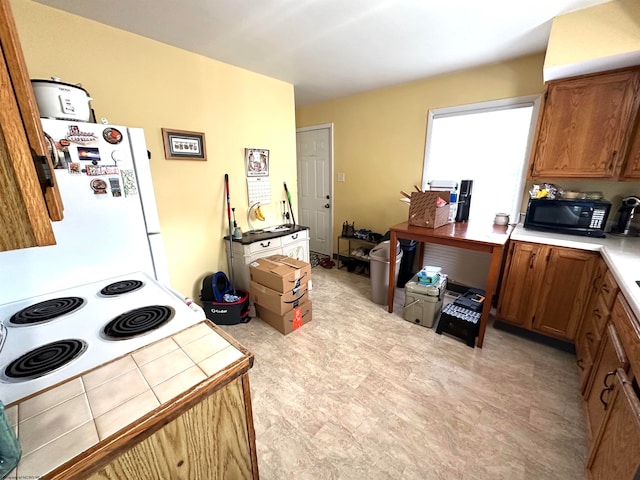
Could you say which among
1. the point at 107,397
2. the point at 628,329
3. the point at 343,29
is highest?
the point at 343,29

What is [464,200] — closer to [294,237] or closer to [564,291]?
[564,291]

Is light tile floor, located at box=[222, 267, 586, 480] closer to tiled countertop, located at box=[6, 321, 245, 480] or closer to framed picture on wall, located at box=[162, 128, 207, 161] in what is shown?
tiled countertop, located at box=[6, 321, 245, 480]

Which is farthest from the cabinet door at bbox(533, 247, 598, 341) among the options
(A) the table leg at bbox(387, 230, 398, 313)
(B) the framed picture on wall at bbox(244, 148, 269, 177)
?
(B) the framed picture on wall at bbox(244, 148, 269, 177)

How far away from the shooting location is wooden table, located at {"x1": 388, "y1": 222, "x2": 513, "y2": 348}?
78.9 inches

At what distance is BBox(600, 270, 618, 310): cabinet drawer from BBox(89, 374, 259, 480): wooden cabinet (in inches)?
76.8

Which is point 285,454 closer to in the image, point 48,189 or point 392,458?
point 392,458

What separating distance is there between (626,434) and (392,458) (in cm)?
95

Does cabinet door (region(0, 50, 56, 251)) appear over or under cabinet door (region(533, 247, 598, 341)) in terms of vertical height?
over

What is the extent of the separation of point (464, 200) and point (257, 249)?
85.7 inches

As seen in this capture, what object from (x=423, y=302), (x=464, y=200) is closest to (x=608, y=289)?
(x=423, y=302)

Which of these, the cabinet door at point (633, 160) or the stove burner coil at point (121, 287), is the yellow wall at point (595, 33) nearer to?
the cabinet door at point (633, 160)

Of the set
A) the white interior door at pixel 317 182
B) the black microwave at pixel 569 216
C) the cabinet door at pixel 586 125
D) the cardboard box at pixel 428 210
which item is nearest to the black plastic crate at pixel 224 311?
the cardboard box at pixel 428 210

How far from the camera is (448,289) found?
3191 mm

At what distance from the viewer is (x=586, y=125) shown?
1.98 m
